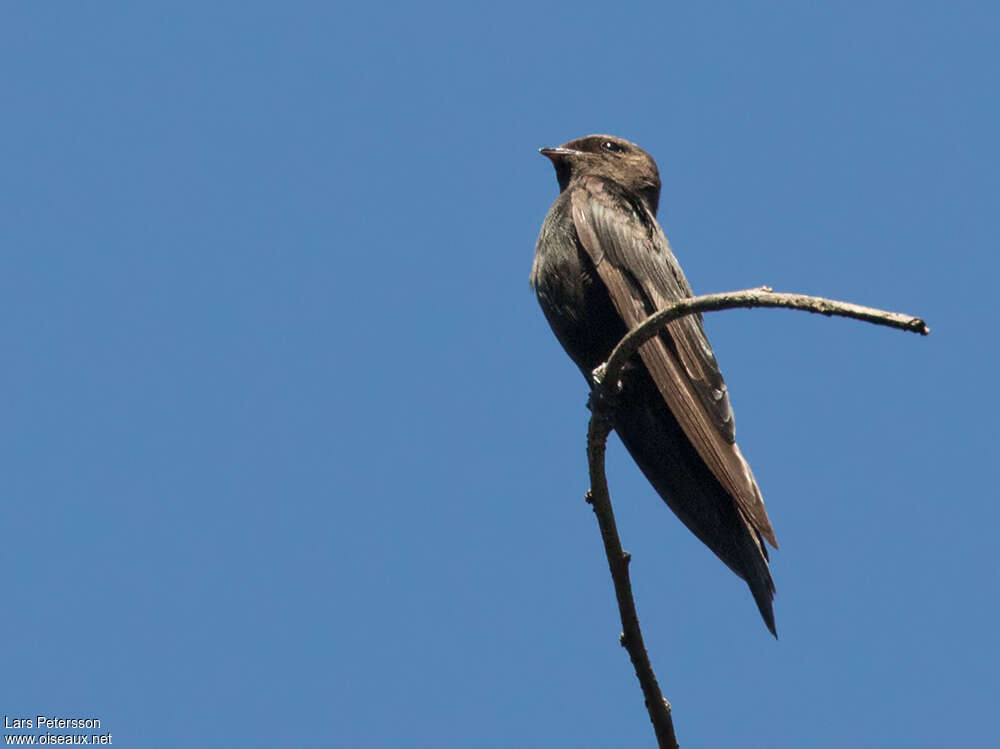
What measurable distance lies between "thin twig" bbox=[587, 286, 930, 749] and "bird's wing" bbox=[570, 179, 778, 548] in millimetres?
898

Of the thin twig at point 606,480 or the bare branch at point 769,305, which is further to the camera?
the thin twig at point 606,480

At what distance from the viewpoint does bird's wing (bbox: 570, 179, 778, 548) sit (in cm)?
523

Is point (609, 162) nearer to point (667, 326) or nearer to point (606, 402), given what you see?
point (667, 326)

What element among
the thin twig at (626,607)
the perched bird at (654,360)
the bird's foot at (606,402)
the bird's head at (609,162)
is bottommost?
the thin twig at (626,607)

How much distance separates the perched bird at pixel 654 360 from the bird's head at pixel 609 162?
0.49m

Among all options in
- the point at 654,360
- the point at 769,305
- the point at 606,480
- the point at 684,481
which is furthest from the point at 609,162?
the point at 769,305

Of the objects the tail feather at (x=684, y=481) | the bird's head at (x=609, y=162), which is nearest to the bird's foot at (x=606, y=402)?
the tail feather at (x=684, y=481)

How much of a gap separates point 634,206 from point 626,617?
10.6 ft

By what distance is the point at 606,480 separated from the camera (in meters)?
Answer: 4.16

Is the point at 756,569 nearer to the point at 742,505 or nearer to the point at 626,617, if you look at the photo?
the point at 742,505

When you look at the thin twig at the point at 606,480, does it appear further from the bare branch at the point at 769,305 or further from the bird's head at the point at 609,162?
the bird's head at the point at 609,162

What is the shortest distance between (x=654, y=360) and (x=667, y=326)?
1.29 ft

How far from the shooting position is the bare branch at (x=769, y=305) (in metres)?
2.88

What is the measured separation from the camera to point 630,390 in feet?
18.5
